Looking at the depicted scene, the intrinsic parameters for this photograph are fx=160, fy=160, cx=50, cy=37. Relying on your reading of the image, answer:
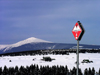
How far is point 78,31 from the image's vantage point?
7770mm

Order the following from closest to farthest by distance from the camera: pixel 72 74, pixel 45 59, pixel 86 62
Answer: pixel 72 74 → pixel 86 62 → pixel 45 59

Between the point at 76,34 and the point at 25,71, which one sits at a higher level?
the point at 76,34

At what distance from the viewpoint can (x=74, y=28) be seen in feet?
26.4

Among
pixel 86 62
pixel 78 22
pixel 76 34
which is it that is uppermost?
pixel 78 22

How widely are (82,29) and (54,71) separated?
33.2 feet

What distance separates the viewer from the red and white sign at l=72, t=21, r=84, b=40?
7.66 meters

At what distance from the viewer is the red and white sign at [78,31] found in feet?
25.1

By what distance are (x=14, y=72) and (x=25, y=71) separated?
1160 mm

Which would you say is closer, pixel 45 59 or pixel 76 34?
pixel 76 34

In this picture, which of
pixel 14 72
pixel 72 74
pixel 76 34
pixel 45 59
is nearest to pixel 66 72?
pixel 72 74

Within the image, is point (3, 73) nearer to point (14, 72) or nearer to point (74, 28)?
point (14, 72)

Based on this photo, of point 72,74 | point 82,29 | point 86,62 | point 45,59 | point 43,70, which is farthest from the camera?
point 45,59

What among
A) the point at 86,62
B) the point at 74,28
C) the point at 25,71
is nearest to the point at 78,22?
the point at 74,28

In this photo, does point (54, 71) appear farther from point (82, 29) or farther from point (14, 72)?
point (82, 29)
